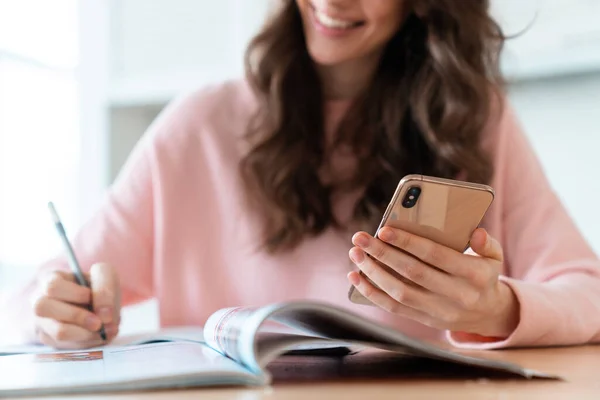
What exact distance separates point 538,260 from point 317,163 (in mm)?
371

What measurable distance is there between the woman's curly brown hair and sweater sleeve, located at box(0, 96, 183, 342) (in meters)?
0.16

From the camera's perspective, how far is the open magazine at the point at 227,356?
454 mm

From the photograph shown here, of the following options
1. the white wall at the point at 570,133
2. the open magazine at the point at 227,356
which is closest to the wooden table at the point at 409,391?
the open magazine at the point at 227,356

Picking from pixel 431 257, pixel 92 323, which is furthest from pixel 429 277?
pixel 92 323

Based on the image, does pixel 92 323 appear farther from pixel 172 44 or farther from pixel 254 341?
pixel 172 44

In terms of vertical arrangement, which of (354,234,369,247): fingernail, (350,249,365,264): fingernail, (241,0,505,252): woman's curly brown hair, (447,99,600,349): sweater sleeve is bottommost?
(447,99,600,349): sweater sleeve

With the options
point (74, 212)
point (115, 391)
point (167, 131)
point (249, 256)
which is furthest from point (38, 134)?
point (115, 391)

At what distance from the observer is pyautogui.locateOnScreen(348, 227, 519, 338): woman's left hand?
25.4 inches

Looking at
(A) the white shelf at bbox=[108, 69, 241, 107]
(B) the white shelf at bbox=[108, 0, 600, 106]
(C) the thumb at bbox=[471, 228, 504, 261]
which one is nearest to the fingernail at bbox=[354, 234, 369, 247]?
(C) the thumb at bbox=[471, 228, 504, 261]

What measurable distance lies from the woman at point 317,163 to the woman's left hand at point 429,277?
1.08ft

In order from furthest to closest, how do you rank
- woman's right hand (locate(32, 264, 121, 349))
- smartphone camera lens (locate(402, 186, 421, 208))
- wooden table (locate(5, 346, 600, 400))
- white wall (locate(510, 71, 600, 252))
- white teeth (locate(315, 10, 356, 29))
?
white wall (locate(510, 71, 600, 252)) < white teeth (locate(315, 10, 356, 29)) < woman's right hand (locate(32, 264, 121, 349)) < smartphone camera lens (locate(402, 186, 421, 208)) < wooden table (locate(5, 346, 600, 400))

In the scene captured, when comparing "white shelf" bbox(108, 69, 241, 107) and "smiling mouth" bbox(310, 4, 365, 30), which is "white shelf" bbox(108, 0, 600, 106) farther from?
"smiling mouth" bbox(310, 4, 365, 30)

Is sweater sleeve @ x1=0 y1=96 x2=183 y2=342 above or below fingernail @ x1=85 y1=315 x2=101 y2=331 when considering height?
above

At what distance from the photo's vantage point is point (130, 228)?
1.17 meters
